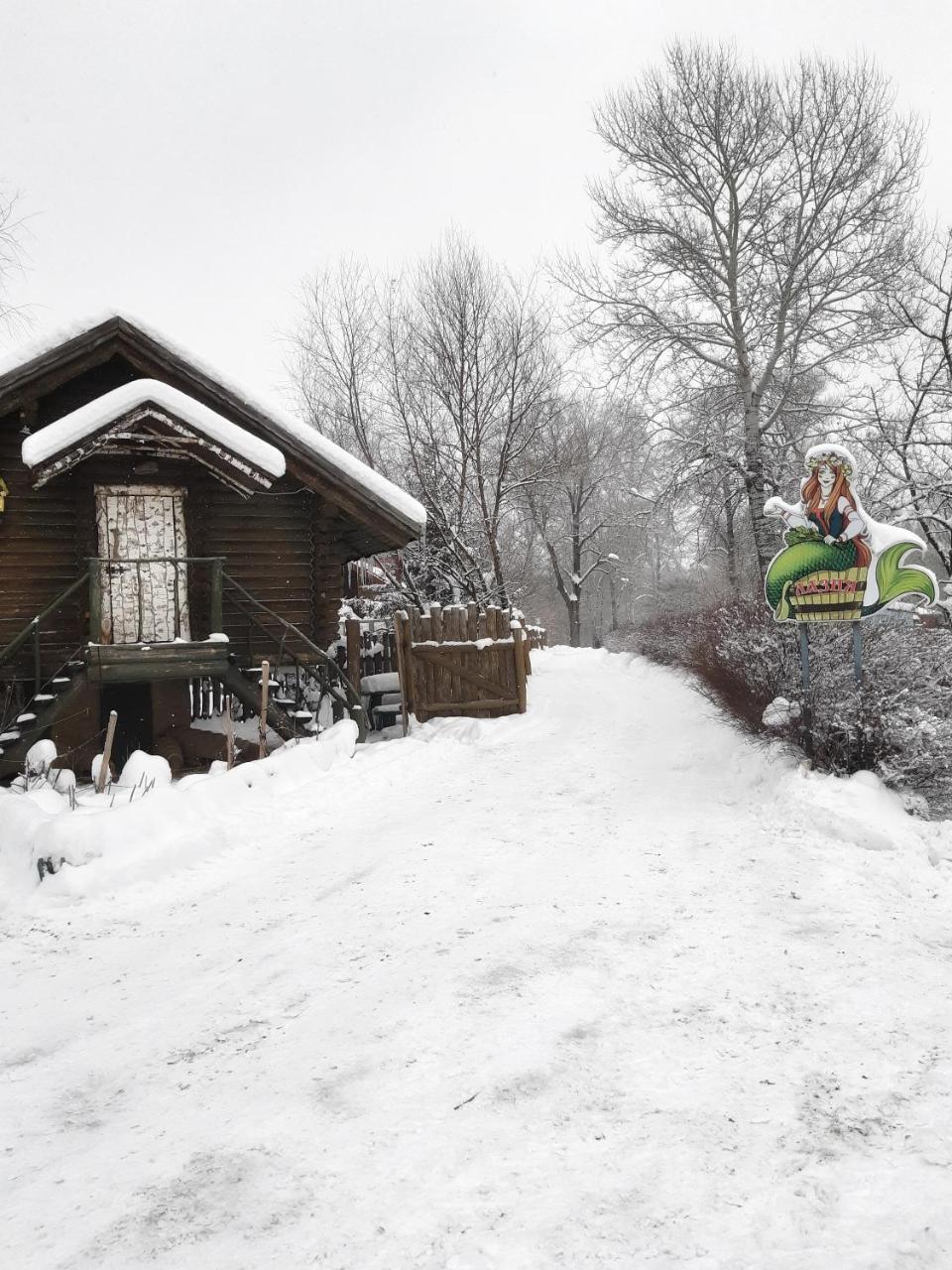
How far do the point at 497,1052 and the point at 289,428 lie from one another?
31.9ft

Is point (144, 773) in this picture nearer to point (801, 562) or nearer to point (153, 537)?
point (153, 537)

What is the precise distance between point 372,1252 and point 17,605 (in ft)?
35.1

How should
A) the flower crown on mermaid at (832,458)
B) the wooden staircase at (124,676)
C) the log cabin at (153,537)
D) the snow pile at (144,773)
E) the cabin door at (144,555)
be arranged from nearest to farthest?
the snow pile at (144,773)
the flower crown on mermaid at (832,458)
the wooden staircase at (124,676)
the log cabin at (153,537)
the cabin door at (144,555)

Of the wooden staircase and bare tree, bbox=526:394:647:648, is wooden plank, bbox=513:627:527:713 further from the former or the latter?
bare tree, bbox=526:394:647:648

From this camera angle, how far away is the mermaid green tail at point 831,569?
23.5 ft

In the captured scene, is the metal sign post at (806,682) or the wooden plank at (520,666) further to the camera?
the wooden plank at (520,666)

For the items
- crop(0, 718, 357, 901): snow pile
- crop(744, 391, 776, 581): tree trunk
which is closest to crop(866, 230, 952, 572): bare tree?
crop(744, 391, 776, 581): tree trunk

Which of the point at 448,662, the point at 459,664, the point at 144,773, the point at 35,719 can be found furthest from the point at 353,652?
the point at 144,773

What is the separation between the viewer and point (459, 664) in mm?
11938

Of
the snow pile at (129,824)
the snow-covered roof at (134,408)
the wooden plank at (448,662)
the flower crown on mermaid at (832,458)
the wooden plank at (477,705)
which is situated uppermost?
the snow-covered roof at (134,408)

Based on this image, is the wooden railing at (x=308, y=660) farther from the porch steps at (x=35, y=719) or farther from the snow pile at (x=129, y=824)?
the snow pile at (x=129, y=824)

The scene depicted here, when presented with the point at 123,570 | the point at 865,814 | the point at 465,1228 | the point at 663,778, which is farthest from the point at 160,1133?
the point at 123,570

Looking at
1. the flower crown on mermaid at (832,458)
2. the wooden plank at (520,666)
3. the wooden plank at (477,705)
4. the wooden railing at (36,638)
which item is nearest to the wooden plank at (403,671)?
the wooden plank at (477,705)

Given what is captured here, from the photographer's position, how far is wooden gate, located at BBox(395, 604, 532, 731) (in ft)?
38.8
